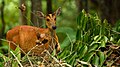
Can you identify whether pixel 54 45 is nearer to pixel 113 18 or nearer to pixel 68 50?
pixel 68 50

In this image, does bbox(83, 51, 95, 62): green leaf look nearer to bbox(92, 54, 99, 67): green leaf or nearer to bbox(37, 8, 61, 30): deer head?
bbox(92, 54, 99, 67): green leaf

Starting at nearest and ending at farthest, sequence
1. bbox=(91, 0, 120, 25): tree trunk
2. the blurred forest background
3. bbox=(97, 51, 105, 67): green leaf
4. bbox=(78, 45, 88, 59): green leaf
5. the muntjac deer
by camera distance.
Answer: bbox=(97, 51, 105, 67): green leaf → bbox=(78, 45, 88, 59): green leaf → the muntjac deer → the blurred forest background → bbox=(91, 0, 120, 25): tree trunk

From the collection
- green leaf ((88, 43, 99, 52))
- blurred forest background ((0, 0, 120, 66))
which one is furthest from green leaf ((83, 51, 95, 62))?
blurred forest background ((0, 0, 120, 66))

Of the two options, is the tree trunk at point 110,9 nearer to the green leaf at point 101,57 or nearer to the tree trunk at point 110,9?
the tree trunk at point 110,9

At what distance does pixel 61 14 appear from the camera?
10414 millimetres

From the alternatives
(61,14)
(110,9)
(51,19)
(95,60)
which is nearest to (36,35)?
(51,19)

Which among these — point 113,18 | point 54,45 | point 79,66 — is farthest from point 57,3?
point 79,66

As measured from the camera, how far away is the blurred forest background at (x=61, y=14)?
862 centimetres

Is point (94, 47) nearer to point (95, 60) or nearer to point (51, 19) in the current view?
point (95, 60)

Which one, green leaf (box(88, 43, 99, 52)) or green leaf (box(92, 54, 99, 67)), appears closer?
green leaf (box(92, 54, 99, 67))

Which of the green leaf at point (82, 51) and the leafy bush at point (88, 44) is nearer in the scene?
the leafy bush at point (88, 44)

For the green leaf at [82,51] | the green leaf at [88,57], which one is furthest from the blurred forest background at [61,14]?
the green leaf at [88,57]

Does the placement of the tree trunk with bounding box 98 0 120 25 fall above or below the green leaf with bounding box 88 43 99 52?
below

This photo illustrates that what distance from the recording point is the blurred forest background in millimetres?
8617
